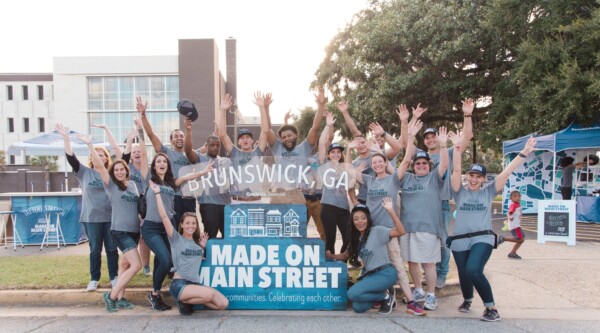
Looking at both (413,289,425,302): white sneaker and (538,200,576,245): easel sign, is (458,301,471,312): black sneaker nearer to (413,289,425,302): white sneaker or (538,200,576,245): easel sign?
(413,289,425,302): white sneaker

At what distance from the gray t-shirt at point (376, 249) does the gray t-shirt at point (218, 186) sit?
78.1 inches

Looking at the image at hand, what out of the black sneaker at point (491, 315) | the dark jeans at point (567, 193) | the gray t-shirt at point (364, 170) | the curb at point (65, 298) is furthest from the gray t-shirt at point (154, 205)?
the dark jeans at point (567, 193)

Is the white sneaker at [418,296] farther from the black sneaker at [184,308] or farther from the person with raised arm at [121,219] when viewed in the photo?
the person with raised arm at [121,219]

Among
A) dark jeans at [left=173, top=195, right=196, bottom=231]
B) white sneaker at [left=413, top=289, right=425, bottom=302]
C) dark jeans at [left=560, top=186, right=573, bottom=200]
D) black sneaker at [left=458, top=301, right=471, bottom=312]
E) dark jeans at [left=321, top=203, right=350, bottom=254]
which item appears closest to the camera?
black sneaker at [left=458, top=301, right=471, bottom=312]

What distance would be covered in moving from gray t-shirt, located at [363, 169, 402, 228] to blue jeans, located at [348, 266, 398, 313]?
0.60 metres

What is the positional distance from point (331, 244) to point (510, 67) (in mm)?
12456

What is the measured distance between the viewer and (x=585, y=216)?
12.4 meters

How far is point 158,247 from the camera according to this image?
5.14 meters

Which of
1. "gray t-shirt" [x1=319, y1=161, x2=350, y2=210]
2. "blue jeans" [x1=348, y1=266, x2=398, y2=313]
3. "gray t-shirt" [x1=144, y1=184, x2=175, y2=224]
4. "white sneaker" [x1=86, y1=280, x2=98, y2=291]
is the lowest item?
"white sneaker" [x1=86, y1=280, x2=98, y2=291]

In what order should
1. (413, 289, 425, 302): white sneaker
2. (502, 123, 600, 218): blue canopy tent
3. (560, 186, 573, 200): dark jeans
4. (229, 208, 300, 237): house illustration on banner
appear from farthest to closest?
(502, 123, 600, 218): blue canopy tent < (560, 186, 573, 200): dark jeans < (229, 208, 300, 237): house illustration on banner < (413, 289, 425, 302): white sneaker

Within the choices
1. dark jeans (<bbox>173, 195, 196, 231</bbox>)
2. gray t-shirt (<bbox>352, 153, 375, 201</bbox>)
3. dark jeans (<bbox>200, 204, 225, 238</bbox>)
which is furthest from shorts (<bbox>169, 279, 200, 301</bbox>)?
gray t-shirt (<bbox>352, 153, 375, 201</bbox>)

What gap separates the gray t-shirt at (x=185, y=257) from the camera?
5.00 meters

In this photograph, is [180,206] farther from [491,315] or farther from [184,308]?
[491,315]

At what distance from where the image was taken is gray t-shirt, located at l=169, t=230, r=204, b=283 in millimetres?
5000
